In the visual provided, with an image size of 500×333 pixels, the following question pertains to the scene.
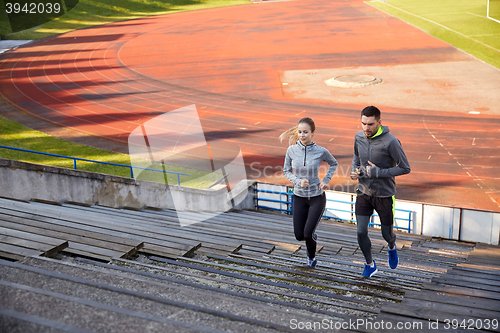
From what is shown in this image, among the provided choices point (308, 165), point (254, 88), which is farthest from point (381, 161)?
point (254, 88)

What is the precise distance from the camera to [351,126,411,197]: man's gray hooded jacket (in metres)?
5.08

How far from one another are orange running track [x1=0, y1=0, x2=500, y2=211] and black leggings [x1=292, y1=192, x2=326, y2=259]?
30.8 feet

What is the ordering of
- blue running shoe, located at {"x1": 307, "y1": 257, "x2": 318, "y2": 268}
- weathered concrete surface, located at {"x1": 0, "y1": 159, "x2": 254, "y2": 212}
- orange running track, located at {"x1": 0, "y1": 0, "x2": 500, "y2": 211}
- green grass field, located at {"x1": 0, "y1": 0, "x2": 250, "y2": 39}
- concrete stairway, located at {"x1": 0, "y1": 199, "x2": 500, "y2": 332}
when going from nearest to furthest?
concrete stairway, located at {"x1": 0, "y1": 199, "x2": 500, "y2": 332}
blue running shoe, located at {"x1": 307, "y1": 257, "x2": 318, "y2": 268}
weathered concrete surface, located at {"x1": 0, "y1": 159, "x2": 254, "y2": 212}
orange running track, located at {"x1": 0, "y1": 0, "x2": 500, "y2": 211}
green grass field, located at {"x1": 0, "y1": 0, "x2": 250, "y2": 39}

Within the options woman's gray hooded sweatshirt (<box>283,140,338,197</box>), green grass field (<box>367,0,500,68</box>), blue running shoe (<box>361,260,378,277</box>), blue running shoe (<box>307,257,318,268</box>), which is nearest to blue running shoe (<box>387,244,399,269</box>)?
blue running shoe (<box>361,260,378,277</box>)

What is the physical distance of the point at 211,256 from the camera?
5715 mm

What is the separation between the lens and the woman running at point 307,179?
538 cm

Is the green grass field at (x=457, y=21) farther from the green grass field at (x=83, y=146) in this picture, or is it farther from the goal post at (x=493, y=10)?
the green grass field at (x=83, y=146)

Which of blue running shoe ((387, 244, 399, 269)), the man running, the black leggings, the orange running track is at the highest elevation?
the man running

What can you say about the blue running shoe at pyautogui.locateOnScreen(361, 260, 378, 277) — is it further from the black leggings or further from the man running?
the black leggings

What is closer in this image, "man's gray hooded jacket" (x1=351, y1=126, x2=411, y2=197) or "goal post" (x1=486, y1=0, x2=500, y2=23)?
"man's gray hooded jacket" (x1=351, y1=126, x2=411, y2=197)

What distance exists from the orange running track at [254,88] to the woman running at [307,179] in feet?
30.9

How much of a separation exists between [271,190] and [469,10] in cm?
5299

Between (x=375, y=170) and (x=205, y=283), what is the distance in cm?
214

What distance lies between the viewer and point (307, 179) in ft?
17.8
